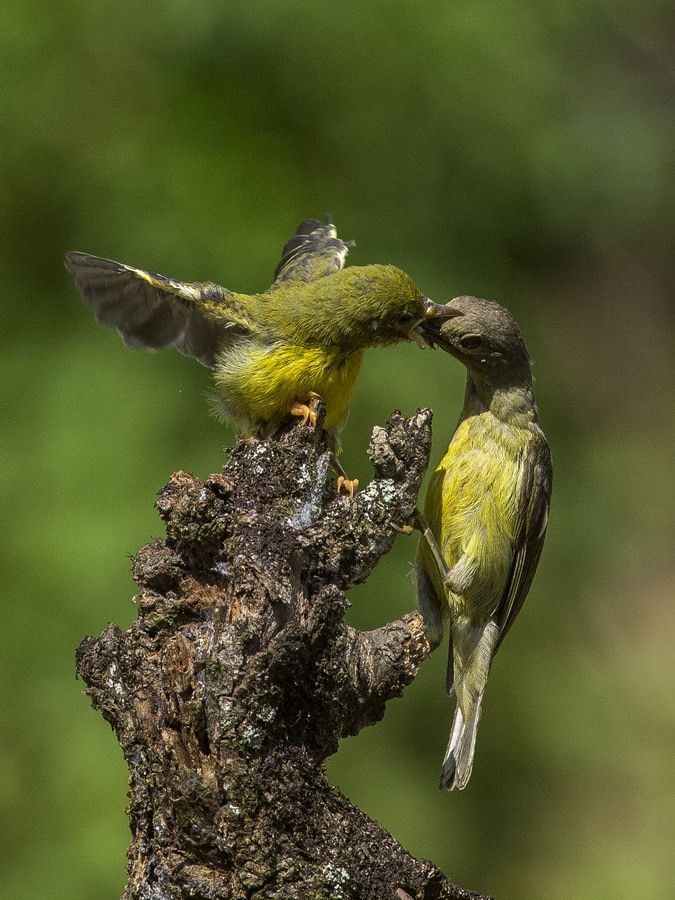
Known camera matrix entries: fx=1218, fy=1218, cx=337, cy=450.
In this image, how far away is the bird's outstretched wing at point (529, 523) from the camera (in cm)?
598

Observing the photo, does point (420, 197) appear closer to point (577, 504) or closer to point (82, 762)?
point (577, 504)

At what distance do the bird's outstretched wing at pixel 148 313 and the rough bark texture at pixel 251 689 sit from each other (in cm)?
190

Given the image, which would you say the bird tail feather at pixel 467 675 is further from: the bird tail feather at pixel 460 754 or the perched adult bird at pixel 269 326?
the perched adult bird at pixel 269 326

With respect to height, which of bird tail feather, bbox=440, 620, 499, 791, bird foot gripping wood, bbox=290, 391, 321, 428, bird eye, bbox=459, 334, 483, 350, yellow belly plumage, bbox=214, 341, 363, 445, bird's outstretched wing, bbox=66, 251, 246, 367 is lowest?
bird tail feather, bbox=440, 620, 499, 791

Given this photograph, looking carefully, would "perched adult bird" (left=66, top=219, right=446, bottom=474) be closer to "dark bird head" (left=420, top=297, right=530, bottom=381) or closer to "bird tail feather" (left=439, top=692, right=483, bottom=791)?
"dark bird head" (left=420, top=297, right=530, bottom=381)

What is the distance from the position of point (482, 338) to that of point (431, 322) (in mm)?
264

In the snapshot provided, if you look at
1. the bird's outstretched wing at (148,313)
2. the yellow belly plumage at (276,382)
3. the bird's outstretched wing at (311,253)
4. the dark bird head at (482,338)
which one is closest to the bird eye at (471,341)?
the dark bird head at (482,338)

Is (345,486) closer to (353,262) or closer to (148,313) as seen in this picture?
(148,313)

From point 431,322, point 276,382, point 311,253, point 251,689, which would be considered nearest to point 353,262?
point 311,253

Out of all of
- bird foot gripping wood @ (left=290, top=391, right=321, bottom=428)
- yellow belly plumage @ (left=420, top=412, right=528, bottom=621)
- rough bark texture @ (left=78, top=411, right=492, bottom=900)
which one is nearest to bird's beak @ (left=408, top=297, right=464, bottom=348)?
yellow belly plumage @ (left=420, top=412, right=528, bottom=621)

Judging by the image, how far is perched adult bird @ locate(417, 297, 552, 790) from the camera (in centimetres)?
584

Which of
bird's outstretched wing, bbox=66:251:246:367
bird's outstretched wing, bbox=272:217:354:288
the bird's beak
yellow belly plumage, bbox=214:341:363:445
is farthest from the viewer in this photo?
bird's outstretched wing, bbox=272:217:354:288

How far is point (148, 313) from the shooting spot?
614 cm

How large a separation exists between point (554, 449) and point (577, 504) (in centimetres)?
45
